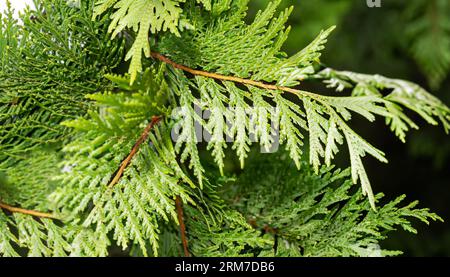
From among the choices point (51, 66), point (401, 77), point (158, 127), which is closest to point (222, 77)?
point (158, 127)

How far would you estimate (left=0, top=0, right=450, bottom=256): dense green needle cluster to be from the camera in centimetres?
56

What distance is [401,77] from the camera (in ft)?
8.75

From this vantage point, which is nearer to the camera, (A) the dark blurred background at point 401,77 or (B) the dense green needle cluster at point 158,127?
(B) the dense green needle cluster at point 158,127

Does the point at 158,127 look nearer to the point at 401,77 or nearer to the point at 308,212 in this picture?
the point at 308,212

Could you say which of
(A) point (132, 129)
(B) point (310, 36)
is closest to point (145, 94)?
(A) point (132, 129)

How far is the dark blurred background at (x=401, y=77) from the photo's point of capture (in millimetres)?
2318

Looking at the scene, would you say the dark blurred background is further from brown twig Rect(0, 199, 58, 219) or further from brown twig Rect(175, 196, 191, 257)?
brown twig Rect(0, 199, 58, 219)

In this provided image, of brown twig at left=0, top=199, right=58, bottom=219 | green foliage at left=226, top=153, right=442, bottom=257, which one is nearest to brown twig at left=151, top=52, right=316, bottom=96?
green foliage at left=226, top=153, right=442, bottom=257

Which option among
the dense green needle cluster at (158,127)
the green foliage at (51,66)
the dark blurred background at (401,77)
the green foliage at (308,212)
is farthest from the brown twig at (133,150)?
the dark blurred background at (401,77)

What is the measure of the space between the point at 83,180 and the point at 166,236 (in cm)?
25

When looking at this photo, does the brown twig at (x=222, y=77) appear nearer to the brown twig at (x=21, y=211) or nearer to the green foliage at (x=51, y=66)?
the green foliage at (x=51, y=66)

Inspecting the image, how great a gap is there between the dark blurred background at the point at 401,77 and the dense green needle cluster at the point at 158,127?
4.15 ft

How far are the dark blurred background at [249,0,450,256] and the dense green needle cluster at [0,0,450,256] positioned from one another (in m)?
1.27
